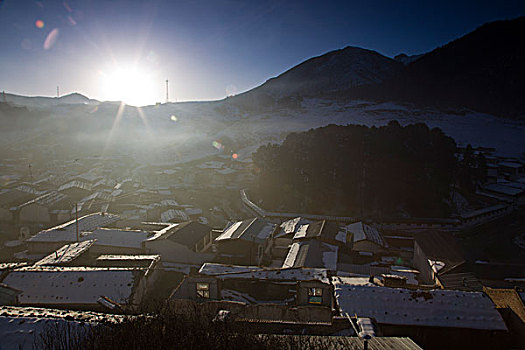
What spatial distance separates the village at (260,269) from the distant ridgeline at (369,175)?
5.40 ft

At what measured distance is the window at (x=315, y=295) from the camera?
288 inches

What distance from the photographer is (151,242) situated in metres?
11.6

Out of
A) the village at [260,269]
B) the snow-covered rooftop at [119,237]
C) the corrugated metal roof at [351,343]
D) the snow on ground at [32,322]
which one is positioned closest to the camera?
the snow on ground at [32,322]

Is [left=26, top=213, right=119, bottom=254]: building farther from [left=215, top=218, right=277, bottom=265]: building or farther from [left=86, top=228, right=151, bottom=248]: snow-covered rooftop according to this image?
[left=215, top=218, right=277, bottom=265]: building

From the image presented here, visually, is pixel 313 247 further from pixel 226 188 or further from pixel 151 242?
pixel 226 188

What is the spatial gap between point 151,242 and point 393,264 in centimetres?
904

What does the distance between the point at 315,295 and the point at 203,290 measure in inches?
111

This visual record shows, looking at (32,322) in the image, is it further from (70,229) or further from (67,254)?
(70,229)

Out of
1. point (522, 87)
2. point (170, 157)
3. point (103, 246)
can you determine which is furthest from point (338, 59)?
point (103, 246)

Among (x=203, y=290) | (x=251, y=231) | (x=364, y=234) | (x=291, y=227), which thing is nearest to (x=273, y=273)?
(x=203, y=290)

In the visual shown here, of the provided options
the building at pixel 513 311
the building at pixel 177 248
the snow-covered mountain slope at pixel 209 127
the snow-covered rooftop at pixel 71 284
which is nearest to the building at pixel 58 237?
the building at pixel 177 248

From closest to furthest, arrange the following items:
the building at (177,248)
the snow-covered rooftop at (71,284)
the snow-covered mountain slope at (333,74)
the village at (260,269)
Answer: the village at (260,269)
the snow-covered rooftop at (71,284)
the building at (177,248)
the snow-covered mountain slope at (333,74)

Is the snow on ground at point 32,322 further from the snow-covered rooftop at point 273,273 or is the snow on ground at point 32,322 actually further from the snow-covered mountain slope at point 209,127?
the snow-covered mountain slope at point 209,127

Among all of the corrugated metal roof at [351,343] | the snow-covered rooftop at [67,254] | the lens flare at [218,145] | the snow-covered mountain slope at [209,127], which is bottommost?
the snow-covered rooftop at [67,254]
